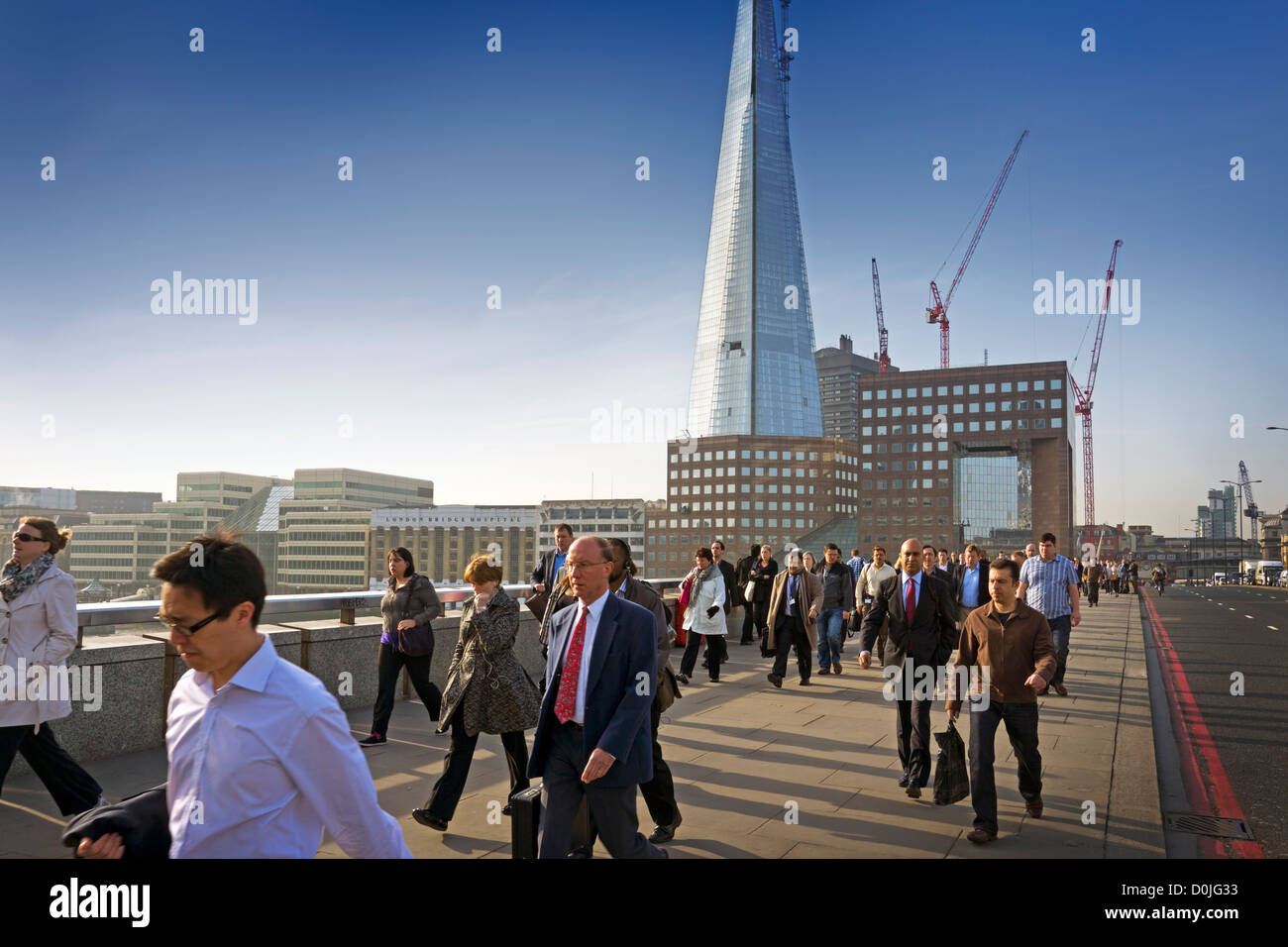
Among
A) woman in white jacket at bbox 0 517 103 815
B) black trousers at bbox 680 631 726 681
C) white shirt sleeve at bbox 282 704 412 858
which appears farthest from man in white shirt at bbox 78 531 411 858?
black trousers at bbox 680 631 726 681

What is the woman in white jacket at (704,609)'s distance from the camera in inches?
488

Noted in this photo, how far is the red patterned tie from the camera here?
13.9 feet

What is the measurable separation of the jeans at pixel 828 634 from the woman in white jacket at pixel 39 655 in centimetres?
1029

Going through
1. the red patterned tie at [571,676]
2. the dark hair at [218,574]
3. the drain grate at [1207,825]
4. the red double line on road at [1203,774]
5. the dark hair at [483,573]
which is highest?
the dark hair at [218,574]

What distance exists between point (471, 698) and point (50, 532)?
2.76 m

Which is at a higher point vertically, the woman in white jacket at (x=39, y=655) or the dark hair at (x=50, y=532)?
the dark hair at (x=50, y=532)

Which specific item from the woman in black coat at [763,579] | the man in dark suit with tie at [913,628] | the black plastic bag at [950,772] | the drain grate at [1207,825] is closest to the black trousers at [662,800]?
the black plastic bag at [950,772]

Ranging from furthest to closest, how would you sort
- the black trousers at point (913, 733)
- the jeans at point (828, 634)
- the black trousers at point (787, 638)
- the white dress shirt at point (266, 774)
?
the jeans at point (828, 634), the black trousers at point (787, 638), the black trousers at point (913, 733), the white dress shirt at point (266, 774)

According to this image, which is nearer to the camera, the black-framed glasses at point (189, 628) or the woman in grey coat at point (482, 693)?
the black-framed glasses at point (189, 628)

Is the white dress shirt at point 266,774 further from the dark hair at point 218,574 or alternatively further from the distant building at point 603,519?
the distant building at point 603,519

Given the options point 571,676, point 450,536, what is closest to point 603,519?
point 450,536
